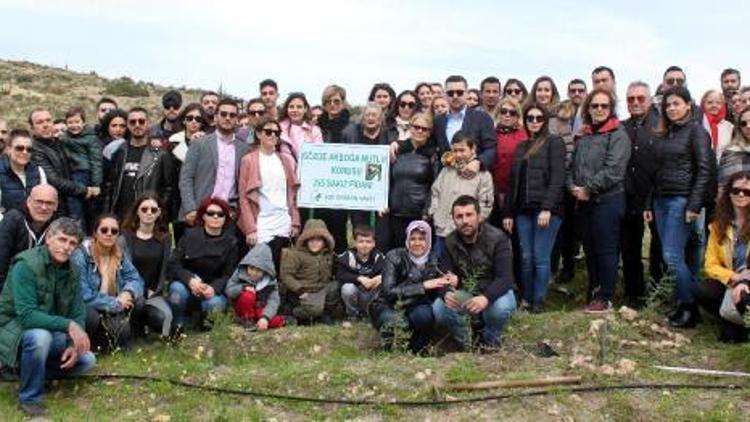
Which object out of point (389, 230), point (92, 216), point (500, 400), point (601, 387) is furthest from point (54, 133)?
point (601, 387)

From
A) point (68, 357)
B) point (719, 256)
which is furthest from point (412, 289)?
point (68, 357)

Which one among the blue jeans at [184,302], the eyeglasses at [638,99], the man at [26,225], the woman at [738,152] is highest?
the eyeglasses at [638,99]

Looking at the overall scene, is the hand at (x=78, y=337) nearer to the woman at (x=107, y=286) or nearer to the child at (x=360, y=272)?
the woman at (x=107, y=286)

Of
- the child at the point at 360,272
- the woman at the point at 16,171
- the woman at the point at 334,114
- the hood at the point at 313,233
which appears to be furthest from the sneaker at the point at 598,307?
the woman at the point at 16,171

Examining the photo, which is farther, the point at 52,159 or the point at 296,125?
the point at 296,125

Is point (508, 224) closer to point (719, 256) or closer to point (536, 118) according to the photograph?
point (536, 118)

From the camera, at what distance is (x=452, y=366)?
764 centimetres

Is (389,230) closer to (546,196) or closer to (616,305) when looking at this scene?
(546,196)

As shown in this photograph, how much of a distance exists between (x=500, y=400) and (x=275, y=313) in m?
3.33

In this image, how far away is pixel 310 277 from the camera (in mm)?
9562

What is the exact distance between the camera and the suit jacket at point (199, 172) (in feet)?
32.1

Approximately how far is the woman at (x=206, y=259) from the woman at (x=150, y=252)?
0.16m

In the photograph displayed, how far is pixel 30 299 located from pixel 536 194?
5.46 meters

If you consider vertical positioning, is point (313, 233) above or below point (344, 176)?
below
